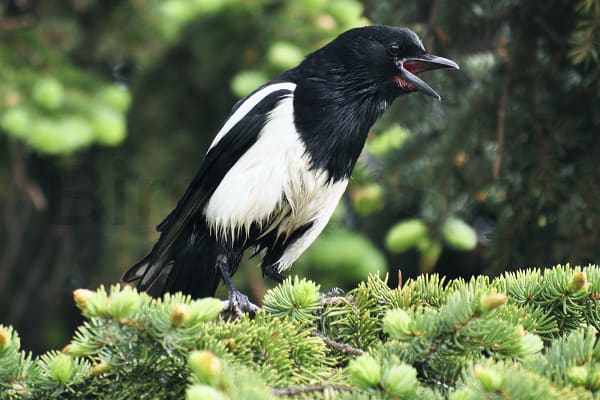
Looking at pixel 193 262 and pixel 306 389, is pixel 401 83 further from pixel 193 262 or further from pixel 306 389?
pixel 306 389

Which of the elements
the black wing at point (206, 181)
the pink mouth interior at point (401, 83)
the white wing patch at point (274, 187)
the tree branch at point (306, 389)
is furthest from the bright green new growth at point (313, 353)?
the pink mouth interior at point (401, 83)

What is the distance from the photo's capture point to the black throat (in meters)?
2.60

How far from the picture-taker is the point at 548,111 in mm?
2869

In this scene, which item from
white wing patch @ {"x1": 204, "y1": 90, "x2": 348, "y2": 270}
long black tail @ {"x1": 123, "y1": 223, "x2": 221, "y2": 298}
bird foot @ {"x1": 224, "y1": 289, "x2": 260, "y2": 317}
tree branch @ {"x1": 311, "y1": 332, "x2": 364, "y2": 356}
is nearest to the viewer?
tree branch @ {"x1": 311, "y1": 332, "x2": 364, "y2": 356}

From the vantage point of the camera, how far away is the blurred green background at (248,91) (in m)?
2.88

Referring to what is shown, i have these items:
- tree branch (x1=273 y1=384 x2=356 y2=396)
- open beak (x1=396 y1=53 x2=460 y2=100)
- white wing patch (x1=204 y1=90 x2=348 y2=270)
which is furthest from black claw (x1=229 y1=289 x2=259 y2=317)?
tree branch (x1=273 y1=384 x2=356 y2=396)

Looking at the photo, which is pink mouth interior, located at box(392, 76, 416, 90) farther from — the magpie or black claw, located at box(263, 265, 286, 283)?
black claw, located at box(263, 265, 286, 283)

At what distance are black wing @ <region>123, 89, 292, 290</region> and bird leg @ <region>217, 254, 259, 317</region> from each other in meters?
0.17

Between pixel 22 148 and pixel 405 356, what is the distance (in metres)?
3.38

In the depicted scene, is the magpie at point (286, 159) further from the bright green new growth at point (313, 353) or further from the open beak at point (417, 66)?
the bright green new growth at point (313, 353)

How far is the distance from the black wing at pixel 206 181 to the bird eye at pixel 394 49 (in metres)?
0.36

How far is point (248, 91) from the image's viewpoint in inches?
140

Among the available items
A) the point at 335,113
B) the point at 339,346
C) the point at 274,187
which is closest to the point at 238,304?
the point at 274,187

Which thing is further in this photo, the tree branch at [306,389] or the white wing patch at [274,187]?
the white wing patch at [274,187]
